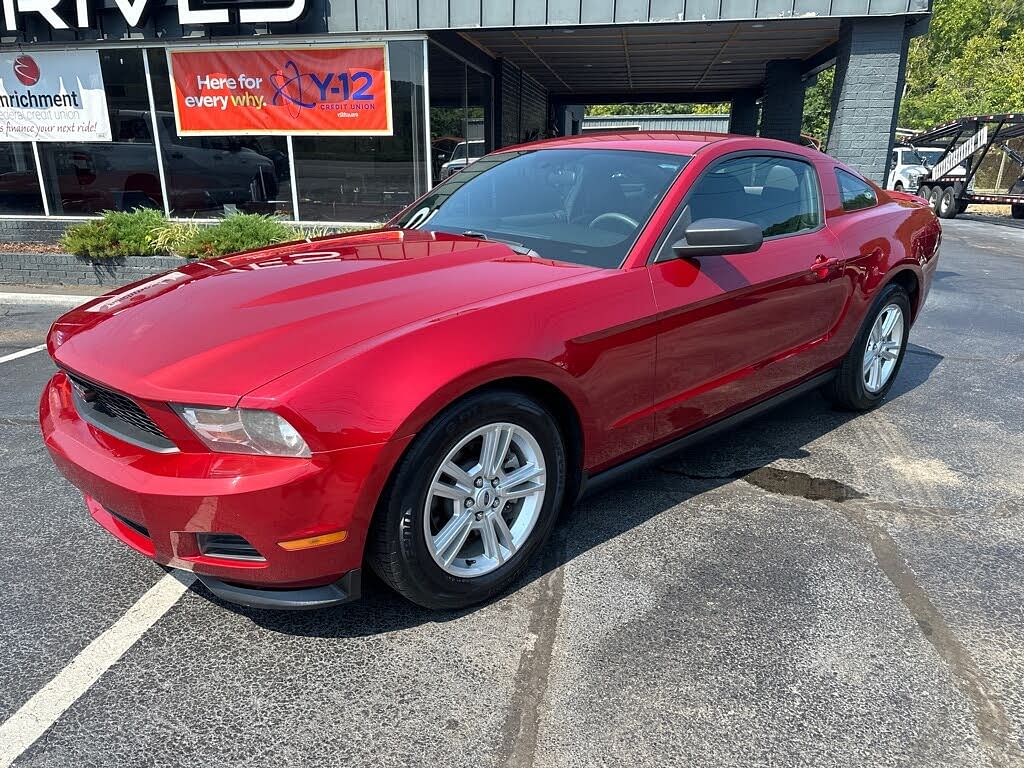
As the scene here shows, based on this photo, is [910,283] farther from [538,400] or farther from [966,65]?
[966,65]

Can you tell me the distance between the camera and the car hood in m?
2.22

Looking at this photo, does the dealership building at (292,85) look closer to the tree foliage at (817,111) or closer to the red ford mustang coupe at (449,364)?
the red ford mustang coupe at (449,364)

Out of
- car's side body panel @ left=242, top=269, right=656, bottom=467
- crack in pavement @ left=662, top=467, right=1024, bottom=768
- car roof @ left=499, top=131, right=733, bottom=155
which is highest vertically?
car roof @ left=499, top=131, right=733, bottom=155

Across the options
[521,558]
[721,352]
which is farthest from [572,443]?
[721,352]

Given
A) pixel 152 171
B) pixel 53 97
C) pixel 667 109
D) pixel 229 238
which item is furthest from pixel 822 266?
pixel 667 109

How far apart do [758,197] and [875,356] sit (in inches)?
60.4

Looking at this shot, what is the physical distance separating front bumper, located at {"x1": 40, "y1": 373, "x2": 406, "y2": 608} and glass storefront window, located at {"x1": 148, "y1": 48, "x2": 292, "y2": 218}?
8610mm

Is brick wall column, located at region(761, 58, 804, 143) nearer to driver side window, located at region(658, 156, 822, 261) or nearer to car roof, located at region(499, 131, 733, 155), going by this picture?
driver side window, located at region(658, 156, 822, 261)

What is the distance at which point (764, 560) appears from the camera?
2.99 m

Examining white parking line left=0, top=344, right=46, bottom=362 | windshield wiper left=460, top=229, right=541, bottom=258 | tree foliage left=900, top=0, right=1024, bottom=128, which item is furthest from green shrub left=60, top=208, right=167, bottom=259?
tree foliage left=900, top=0, right=1024, bottom=128

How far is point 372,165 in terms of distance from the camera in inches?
399

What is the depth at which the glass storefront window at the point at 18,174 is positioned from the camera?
10.6 m

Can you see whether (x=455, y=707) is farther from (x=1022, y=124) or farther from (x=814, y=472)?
(x=1022, y=124)

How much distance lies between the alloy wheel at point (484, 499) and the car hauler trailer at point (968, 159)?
61.5ft
